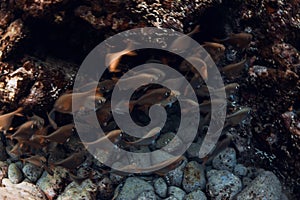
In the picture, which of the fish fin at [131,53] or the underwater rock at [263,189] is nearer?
the fish fin at [131,53]

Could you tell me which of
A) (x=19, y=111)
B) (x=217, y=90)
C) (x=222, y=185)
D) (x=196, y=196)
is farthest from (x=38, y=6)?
(x=222, y=185)

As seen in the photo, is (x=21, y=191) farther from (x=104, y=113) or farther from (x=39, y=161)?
(x=104, y=113)

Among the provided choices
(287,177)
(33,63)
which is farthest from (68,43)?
(287,177)

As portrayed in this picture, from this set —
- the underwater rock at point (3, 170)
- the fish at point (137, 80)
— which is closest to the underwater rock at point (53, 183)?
the underwater rock at point (3, 170)

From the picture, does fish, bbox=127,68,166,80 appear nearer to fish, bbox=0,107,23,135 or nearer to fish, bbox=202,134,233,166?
fish, bbox=202,134,233,166

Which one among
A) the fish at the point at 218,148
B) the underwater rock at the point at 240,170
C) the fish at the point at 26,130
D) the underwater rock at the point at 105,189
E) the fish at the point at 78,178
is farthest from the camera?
the underwater rock at the point at 240,170

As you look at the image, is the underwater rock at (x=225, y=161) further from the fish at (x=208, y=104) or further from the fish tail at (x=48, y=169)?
the fish tail at (x=48, y=169)
